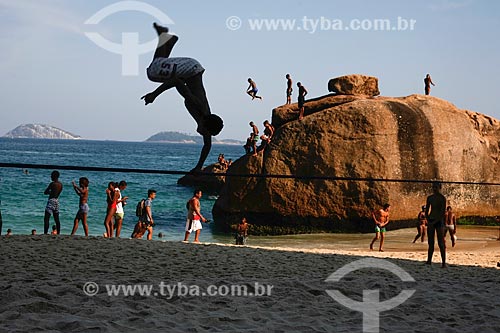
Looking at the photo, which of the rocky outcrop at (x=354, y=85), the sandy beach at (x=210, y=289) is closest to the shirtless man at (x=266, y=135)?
the rocky outcrop at (x=354, y=85)

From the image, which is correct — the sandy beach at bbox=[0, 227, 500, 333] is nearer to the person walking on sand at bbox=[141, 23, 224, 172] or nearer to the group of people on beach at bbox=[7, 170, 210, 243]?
the group of people on beach at bbox=[7, 170, 210, 243]

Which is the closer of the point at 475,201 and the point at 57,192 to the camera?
the point at 57,192

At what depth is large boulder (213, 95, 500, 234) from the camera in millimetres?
18188

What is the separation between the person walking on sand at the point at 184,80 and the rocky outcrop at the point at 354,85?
15.8m

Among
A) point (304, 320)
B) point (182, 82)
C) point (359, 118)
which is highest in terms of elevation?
point (359, 118)

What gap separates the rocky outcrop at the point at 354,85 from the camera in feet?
68.6

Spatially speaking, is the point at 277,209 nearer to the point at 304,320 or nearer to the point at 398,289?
the point at 398,289

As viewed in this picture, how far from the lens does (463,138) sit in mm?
20188

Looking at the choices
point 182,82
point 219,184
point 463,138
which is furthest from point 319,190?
point 219,184

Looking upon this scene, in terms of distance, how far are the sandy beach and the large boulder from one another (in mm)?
6385

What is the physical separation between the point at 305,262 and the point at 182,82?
5653 mm

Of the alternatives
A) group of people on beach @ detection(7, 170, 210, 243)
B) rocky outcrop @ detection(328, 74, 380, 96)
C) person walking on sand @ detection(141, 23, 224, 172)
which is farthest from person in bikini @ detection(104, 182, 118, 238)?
rocky outcrop @ detection(328, 74, 380, 96)

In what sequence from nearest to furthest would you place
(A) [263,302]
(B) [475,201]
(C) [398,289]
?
(A) [263,302] → (C) [398,289] → (B) [475,201]

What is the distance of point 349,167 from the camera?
59.6 ft
